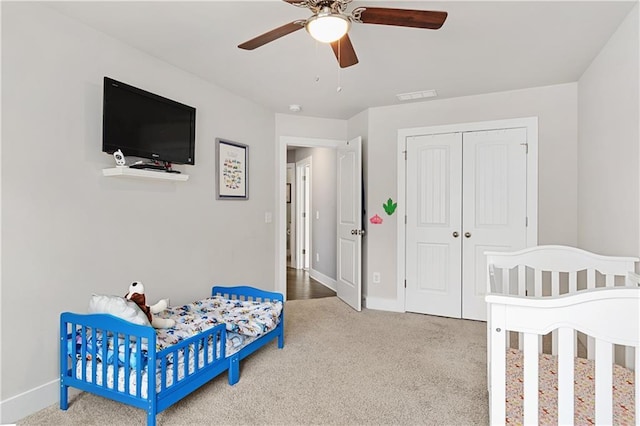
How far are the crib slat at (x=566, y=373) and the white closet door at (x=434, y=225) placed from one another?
272cm

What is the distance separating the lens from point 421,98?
12.3 ft

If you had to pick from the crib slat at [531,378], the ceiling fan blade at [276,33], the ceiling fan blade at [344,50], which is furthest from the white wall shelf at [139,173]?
the crib slat at [531,378]

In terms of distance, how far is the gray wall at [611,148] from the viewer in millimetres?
2092

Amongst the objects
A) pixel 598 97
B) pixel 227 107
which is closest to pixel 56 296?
pixel 227 107

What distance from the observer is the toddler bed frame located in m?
1.81

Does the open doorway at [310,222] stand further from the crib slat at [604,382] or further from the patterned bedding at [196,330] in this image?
the crib slat at [604,382]

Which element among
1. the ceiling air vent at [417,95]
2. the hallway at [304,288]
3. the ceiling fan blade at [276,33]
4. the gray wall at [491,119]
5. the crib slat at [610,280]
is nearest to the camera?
the ceiling fan blade at [276,33]

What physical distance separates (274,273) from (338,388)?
2.10m

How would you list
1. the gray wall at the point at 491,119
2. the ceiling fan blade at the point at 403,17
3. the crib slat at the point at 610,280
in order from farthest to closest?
the gray wall at the point at 491,119 < the crib slat at the point at 610,280 < the ceiling fan blade at the point at 403,17

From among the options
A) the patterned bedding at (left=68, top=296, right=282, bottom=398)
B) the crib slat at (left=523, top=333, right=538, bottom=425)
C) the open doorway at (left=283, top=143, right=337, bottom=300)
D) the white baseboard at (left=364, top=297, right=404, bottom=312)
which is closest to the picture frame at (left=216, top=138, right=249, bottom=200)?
the open doorway at (left=283, top=143, right=337, bottom=300)

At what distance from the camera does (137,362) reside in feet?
5.91

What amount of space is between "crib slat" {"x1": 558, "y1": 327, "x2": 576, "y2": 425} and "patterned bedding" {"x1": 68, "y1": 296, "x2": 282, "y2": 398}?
1723 mm

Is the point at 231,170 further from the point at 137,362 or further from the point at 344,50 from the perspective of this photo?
the point at 137,362

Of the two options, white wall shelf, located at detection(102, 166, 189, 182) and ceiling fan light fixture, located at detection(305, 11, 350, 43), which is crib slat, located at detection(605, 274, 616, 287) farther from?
white wall shelf, located at detection(102, 166, 189, 182)
